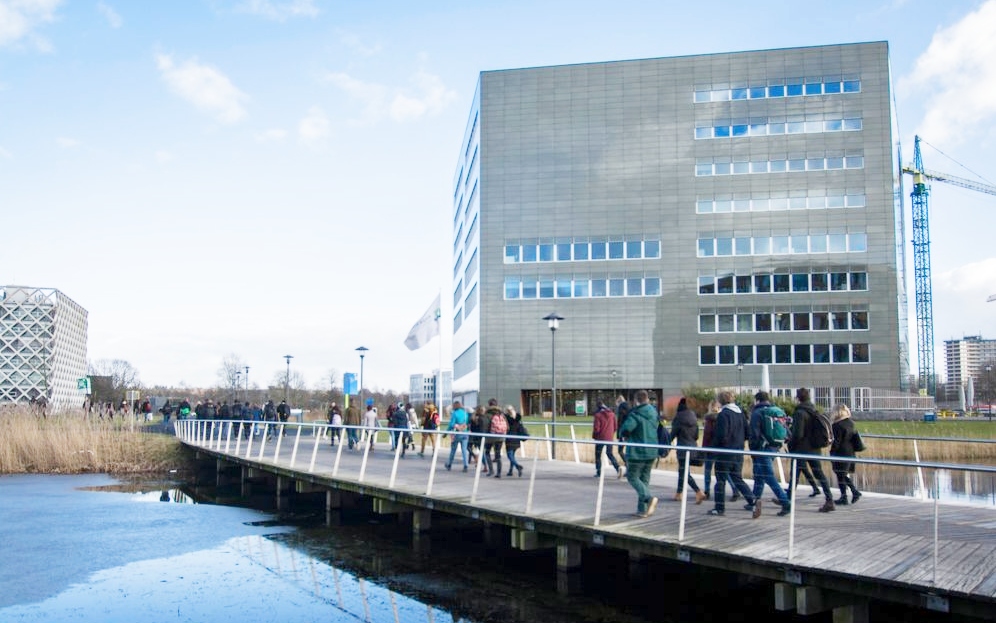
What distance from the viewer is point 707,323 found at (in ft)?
209

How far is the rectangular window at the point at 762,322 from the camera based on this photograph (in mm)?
63062

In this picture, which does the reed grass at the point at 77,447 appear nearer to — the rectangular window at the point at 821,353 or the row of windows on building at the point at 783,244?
the row of windows on building at the point at 783,244

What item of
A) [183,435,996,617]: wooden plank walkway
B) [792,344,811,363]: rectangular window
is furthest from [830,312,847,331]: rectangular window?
[183,435,996,617]: wooden plank walkway

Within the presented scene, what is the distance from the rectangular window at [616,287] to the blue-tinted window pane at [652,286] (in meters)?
1.53

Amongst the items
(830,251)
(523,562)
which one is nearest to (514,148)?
(830,251)

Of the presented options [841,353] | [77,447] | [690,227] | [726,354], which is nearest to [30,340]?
[690,227]

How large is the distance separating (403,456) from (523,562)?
285 inches

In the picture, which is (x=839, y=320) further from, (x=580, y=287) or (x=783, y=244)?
(x=580, y=287)

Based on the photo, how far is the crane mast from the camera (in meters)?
120

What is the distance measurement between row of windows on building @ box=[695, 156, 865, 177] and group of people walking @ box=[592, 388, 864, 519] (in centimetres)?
5234

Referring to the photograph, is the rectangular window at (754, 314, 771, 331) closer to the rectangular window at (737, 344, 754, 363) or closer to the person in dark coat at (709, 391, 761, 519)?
the rectangular window at (737, 344, 754, 363)

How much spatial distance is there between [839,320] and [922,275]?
75366 millimetres

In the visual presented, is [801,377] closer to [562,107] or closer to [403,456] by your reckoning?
[562,107]

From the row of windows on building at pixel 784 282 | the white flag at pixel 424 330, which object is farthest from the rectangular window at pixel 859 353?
the white flag at pixel 424 330
